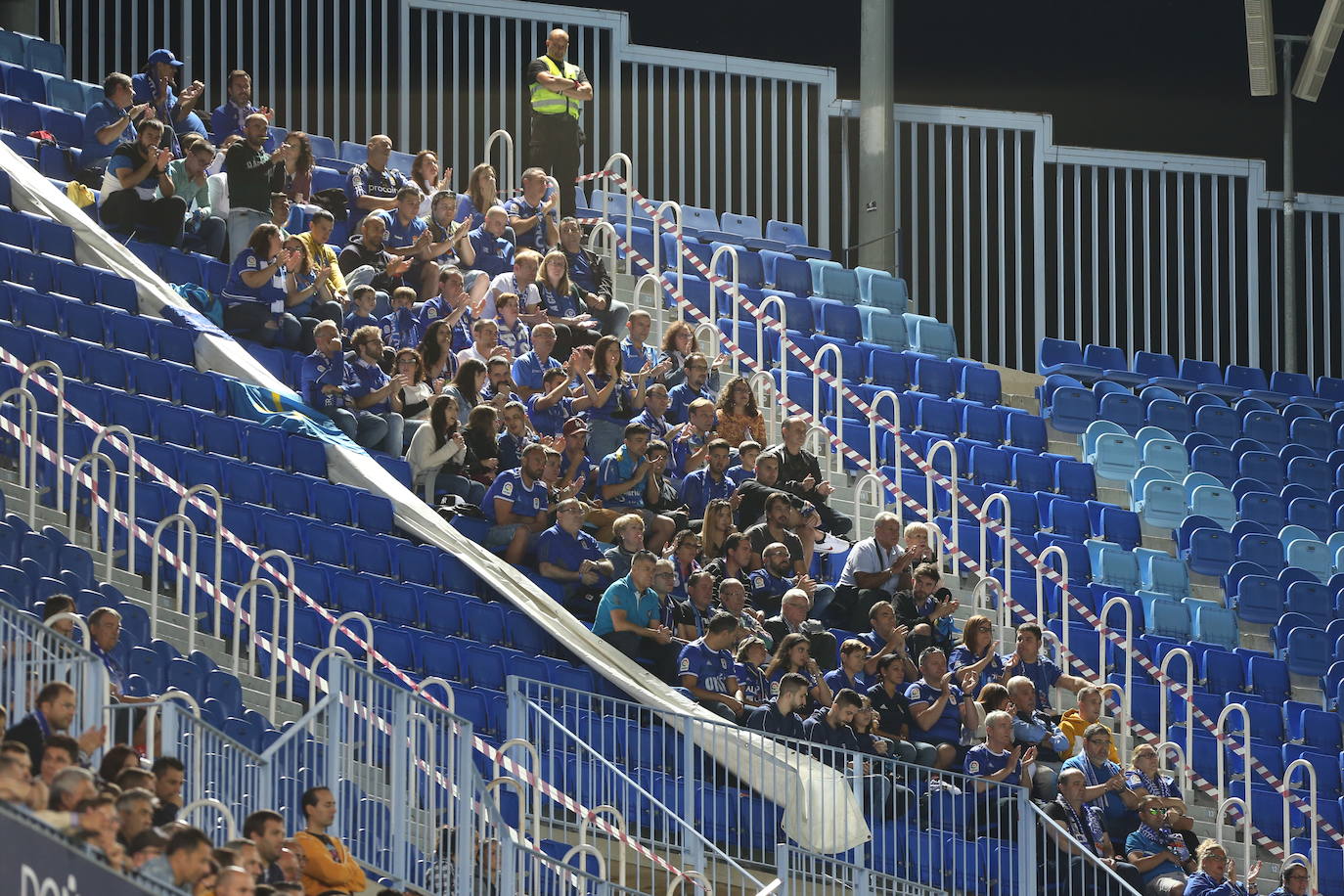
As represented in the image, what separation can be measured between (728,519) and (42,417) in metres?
3.20

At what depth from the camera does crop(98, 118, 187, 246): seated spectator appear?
12.2 meters

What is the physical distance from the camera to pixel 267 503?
10578mm

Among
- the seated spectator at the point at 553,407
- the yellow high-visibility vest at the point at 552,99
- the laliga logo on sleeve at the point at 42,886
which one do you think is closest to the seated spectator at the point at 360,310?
the seated spectator at the point at 553,407

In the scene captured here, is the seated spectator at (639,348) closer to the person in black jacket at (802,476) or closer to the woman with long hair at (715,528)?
the person in black jacket at (802,476)

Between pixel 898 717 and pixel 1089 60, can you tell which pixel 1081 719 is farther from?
pixel 1089 60

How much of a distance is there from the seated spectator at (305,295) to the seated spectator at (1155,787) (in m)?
4.52

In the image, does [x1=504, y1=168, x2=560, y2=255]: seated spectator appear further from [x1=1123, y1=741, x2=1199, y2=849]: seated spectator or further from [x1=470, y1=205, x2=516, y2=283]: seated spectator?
[x1=1123, y1=741, x2=1199, y2=849]: seated spectator

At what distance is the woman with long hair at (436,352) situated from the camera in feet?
37.6

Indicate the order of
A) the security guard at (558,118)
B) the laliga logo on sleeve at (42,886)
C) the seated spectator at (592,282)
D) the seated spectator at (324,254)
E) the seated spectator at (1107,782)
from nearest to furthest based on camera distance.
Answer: the laliga logo on sleeve at (42,886) < the seated spectator at (1107,782) < the seated spectator at (324,254) < the seated spectator at (592,282) < the security guard at (558,118)

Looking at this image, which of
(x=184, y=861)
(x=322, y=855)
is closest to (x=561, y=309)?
(x=322, y=855)

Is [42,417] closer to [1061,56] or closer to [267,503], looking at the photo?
[267,503]

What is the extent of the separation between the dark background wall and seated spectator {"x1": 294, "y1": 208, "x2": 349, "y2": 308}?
654 centimetres

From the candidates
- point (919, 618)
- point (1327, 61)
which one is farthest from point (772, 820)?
point (1327, 61)

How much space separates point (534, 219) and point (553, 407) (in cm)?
211
